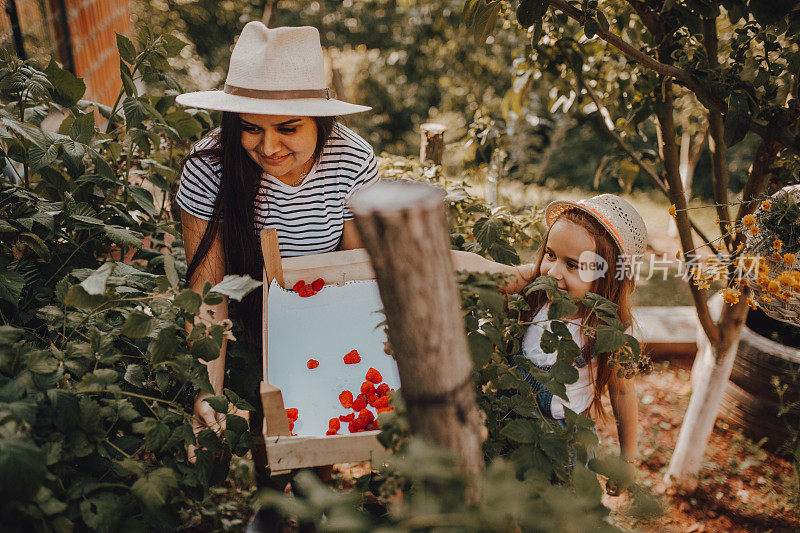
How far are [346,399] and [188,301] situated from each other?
1.39 ft

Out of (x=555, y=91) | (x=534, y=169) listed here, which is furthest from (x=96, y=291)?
(x=534, y=169)

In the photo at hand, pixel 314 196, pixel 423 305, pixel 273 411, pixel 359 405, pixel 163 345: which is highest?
pixel 423 305

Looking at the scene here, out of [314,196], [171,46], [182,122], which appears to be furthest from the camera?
[182,122]

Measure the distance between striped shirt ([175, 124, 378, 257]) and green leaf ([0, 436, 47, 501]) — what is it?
98 centimetres

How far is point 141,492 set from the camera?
0.94 m

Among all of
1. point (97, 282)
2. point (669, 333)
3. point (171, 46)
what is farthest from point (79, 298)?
point (669, 333)

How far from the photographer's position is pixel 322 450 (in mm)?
1052

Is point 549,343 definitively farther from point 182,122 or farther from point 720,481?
point 720,481

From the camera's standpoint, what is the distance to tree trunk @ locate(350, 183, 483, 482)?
62cm

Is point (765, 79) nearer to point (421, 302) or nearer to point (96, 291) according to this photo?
point (421, 302)

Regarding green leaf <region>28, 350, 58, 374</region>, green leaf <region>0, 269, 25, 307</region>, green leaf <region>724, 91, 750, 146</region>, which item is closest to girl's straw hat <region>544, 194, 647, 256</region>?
green leaf <region>724, 91, 750, 146</region>

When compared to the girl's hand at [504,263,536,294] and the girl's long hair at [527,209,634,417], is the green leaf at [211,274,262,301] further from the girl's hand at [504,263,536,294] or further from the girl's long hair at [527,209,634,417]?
the girl's long hair at [527,209,634,417]

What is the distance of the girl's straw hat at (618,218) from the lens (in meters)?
1.53

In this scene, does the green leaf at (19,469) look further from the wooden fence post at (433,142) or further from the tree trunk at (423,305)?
the wooden fence post at (433,142)
